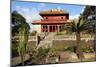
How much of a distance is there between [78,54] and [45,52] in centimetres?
45

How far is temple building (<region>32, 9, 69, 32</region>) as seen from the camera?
238 cm

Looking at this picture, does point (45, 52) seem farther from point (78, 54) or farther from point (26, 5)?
point (26, 5)

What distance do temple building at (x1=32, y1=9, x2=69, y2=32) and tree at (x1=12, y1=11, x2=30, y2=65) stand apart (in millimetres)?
159

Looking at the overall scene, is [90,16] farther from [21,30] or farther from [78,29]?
[21,30]

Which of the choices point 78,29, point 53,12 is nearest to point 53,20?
point 53,12

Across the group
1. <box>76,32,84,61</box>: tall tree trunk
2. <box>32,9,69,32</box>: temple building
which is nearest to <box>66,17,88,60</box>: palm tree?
<box>76,32,84,61</box>: tall tree trunk

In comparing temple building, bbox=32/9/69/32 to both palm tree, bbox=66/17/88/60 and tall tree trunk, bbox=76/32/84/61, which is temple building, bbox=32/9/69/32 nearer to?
palm tree, bbox=66/17/88/60

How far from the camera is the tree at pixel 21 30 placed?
2254mm

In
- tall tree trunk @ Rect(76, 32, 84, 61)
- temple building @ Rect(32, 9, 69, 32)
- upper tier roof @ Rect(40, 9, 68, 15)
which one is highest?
upper tier roof @ Rect(40, 9, 68, 15)

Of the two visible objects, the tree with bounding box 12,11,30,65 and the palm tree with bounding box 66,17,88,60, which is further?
the palm tree with bounding box 66,17,88,60

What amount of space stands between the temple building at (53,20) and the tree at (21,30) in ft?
0.52

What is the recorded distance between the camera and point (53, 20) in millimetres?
2430

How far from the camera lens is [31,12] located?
233 centimetres
